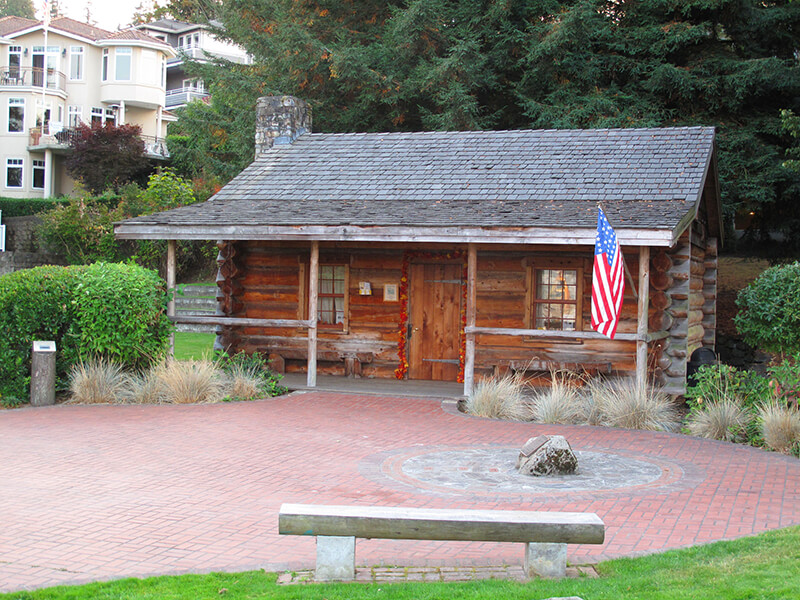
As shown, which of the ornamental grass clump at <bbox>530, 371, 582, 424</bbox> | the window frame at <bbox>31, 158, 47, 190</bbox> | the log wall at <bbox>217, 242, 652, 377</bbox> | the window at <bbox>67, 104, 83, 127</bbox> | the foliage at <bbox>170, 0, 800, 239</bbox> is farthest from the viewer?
the window at <bbox>67, 104, 83, 127</bbox>

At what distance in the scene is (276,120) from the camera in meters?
18.6

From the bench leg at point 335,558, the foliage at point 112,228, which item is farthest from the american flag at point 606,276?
the foliage at point 112,228

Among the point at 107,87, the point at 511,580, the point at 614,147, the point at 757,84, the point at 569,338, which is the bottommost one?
the point at 511,580

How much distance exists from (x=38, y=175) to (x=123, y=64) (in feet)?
25.6

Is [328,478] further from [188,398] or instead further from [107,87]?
[107,87]

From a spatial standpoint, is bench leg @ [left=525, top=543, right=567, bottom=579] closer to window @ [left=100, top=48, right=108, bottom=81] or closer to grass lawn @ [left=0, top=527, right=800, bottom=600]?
grass lawn @ [left=0, top=527, right=800, bottom=600]

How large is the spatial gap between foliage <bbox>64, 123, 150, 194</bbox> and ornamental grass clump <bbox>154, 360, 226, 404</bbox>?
91.7 ft

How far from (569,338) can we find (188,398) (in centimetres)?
648

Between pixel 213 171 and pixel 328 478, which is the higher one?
pixel 213 171

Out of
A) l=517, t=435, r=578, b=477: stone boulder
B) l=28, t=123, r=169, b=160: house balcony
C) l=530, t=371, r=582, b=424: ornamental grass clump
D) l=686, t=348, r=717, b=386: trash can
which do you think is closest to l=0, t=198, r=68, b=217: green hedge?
l=28, t=123, r=169, b=160: house balcony

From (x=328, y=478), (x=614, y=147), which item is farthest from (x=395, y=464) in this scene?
(x=614, y=147)

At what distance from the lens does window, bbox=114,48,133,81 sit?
45906 mm

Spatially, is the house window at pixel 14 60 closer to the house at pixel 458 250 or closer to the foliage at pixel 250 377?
the house at pixel 458 250

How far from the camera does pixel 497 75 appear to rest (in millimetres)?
25125
